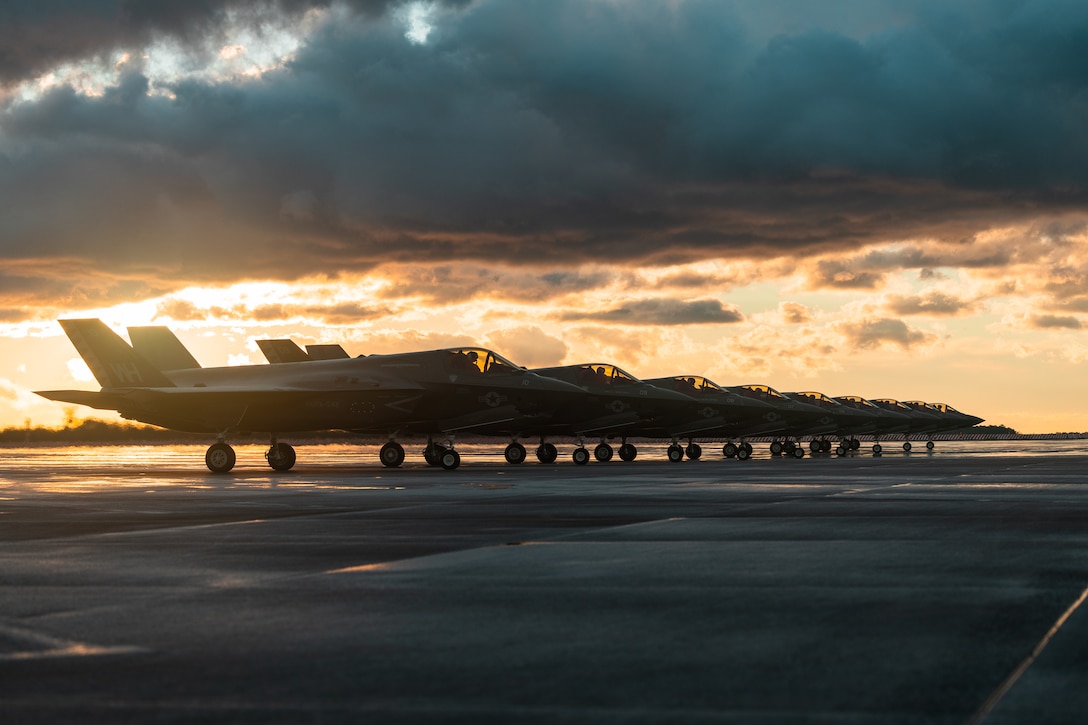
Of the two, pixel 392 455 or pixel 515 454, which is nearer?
pixel 392 455

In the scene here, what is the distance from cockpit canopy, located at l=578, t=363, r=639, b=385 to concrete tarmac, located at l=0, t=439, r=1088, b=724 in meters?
27.9

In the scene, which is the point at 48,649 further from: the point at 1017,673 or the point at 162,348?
the point at 162,348

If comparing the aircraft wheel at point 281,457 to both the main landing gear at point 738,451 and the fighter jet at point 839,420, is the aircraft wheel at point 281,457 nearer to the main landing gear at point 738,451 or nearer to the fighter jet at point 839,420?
the main landing gear at point 738,451

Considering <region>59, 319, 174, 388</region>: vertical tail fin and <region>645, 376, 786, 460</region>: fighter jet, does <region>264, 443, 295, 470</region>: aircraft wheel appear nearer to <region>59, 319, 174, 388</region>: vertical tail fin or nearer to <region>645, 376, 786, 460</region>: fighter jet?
<region>59, 319, 174, 388</region>: vertical tail fin

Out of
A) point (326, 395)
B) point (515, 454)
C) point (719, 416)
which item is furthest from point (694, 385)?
point (326, 395)

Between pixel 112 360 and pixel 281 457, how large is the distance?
6.55 meters

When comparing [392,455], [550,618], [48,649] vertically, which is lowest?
[48,649]

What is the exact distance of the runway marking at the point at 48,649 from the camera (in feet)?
20.9

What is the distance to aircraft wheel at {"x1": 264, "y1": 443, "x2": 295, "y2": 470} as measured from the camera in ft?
119

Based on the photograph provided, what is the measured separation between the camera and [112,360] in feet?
123

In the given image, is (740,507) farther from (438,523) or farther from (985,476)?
(985,476)

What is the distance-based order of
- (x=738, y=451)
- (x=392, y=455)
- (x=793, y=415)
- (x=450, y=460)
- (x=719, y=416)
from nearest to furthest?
(x=450, y=460)
(x=392, y=455)
(x=719, y=416)
(x=738, y=451)
(x=793, y=415)

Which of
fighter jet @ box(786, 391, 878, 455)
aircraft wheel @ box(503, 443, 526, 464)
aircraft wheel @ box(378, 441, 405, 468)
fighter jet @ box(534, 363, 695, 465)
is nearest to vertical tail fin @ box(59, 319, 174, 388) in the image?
aircraft wheel @ box(378, 441, 405, 468)

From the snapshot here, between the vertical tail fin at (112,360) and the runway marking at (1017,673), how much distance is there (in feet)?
111
